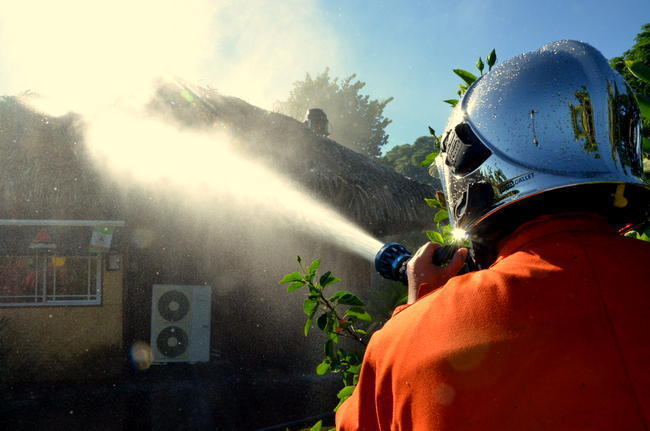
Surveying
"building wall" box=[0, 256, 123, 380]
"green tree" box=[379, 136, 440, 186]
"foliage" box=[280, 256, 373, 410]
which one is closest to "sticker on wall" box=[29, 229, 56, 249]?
"building wall" box=[0, 256, 123, 380]

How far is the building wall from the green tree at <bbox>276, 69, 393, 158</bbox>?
81.9 feet

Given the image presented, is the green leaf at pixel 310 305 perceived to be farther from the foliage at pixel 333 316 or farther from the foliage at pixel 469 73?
the foliage at pixel 469 73

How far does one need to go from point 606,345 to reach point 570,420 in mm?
119

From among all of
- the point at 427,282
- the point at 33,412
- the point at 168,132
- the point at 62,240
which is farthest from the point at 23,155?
the point at 427,282

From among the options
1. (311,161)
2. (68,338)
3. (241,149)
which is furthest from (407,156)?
(68,338)

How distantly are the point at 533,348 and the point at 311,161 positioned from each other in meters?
8.58

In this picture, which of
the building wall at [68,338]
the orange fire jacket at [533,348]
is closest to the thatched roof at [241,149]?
the building wall at [68,338]

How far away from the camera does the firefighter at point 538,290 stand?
72 centimetres

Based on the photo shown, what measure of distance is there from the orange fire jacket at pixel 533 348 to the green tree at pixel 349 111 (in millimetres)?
31252

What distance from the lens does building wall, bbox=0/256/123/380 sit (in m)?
7.59

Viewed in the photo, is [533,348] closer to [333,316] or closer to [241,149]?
[333,316]

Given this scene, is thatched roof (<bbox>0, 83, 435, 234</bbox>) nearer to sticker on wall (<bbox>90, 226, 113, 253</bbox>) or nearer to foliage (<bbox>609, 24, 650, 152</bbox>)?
sticker on wall (<bbox>90, 226, 113, 253</bbox>)

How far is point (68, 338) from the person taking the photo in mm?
7809

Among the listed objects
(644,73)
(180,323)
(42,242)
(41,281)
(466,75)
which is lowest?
(180,323)
